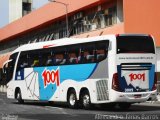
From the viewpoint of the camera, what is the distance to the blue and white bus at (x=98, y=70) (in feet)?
69.3

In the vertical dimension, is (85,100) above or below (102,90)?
below

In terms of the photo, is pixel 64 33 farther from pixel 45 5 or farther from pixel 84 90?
pixel 84 90

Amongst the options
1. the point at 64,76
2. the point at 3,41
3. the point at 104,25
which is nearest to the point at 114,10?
the point at 104,25

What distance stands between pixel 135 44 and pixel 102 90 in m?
2.45

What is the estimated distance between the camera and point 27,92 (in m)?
28.6

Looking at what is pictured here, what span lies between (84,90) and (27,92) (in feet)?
21.1

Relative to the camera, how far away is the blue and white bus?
21.1 meters

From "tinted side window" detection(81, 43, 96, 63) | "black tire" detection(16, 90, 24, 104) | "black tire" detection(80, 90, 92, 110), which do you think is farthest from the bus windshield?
"black tire" detection(16, 90, 24, 104)

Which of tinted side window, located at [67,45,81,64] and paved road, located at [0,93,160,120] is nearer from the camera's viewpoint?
paved road, located at [0,93,160,120]

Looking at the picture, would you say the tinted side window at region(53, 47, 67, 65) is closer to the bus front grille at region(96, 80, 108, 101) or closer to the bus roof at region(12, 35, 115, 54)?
the bus roof at region(12, 35, 115, 54)

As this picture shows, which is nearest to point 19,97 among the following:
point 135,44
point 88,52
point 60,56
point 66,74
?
point 60,56

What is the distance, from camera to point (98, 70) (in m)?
21.8

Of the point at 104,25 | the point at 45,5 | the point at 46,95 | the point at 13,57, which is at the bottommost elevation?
the point at 46,95

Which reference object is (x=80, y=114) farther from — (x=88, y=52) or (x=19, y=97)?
(x=19, y=97)
